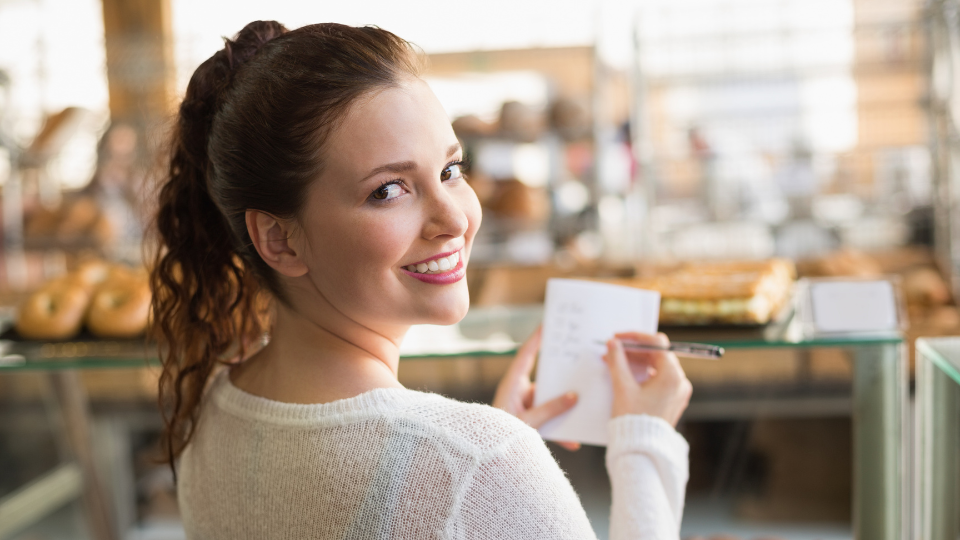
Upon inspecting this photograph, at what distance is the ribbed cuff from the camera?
923 mm

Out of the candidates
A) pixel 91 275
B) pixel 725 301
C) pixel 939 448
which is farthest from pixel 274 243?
pixel 91 275

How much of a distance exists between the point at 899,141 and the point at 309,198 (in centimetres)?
783

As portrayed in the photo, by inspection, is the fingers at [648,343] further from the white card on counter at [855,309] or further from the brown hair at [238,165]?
the brown hair at [238,165]

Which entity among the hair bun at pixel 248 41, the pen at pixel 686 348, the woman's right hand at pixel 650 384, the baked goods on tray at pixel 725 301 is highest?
the hair bun at pixel 248 41

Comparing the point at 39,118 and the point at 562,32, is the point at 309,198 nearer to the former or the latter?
the point at 39,118

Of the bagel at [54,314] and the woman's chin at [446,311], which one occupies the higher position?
the woman's chin at [446,311]

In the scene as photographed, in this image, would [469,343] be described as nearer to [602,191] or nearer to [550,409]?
[550,409]

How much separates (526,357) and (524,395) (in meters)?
0.05

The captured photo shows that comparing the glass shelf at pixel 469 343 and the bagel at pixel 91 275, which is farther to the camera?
the bagel at pixel 91 275

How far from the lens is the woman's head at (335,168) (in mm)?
842

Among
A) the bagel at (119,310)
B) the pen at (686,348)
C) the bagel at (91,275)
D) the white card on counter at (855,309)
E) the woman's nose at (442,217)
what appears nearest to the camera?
the woman's nose at (442,217)

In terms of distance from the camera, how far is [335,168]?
845 millimetres

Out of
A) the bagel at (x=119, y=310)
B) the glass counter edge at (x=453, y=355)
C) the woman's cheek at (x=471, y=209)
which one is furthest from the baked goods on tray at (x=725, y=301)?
the bagel at (x=119, y=310)

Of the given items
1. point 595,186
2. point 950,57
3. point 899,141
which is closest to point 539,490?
point 950,57
